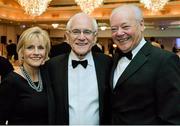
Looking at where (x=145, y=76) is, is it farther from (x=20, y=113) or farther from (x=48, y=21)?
(x=48, y=21)

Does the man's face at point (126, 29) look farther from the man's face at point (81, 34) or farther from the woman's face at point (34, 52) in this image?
the woman's face at point (34, 52)

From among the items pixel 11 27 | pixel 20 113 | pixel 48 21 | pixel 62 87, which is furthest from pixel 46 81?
pixel 11 27

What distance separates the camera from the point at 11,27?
1991 centimetres

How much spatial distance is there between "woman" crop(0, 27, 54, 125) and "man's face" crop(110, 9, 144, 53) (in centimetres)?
62

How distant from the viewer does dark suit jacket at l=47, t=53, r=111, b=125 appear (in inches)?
87.0

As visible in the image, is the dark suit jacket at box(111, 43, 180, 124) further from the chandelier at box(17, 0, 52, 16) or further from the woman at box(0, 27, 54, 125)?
the chandelier at box(17, 0, 52, 16)

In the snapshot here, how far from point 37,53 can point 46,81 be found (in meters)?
0.22

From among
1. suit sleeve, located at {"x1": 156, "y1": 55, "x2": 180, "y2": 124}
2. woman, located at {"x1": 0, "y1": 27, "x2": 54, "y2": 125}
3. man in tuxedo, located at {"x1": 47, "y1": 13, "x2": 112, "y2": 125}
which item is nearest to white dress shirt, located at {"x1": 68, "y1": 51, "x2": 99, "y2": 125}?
man in tuxedo, located at {"x1": 47, "y1": 13, "x2": 112, "y2": 125}

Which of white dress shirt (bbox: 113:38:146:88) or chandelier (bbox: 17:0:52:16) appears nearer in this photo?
white dress shirt (bbox: 113:38:146:88)

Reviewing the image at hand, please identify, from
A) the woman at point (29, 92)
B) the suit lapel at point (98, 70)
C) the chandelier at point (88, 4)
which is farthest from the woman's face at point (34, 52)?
the chandelier at point (88, 4)

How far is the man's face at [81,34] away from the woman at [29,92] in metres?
0.24

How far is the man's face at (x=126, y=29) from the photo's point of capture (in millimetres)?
1985

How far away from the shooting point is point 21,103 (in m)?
2.24

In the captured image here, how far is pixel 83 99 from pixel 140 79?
0.51 m
